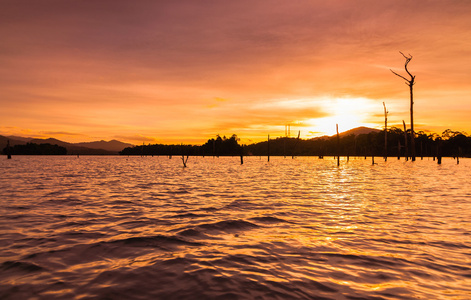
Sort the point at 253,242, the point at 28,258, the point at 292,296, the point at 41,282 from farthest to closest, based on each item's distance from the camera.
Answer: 1. the point at 253,242
2. the point at 28,258
3. the point at 41,282
4. the point at 292,296

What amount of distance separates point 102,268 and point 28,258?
2047mm

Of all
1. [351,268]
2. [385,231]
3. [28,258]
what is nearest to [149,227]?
[28,258]

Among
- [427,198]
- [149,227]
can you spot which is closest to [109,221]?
[149,227]

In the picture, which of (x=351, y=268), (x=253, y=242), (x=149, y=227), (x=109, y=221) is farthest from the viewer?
(x=109, y=221)

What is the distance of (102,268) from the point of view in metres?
6.27

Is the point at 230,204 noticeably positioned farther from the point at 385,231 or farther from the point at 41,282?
the point at 41,282

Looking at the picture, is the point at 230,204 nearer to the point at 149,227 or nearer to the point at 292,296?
the point at 149,227

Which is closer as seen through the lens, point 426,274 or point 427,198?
point 426,274

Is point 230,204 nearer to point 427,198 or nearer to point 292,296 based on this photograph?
point 292,296

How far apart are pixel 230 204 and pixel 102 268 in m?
8.98

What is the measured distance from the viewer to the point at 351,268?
6.18 m

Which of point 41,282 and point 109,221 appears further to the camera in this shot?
point 109,221

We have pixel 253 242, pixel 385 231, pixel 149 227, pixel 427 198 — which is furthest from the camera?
pixel 427 198

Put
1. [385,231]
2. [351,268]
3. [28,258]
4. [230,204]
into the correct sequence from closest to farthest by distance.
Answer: [351,268]
[28,258]
[385,231]
[230,204]
